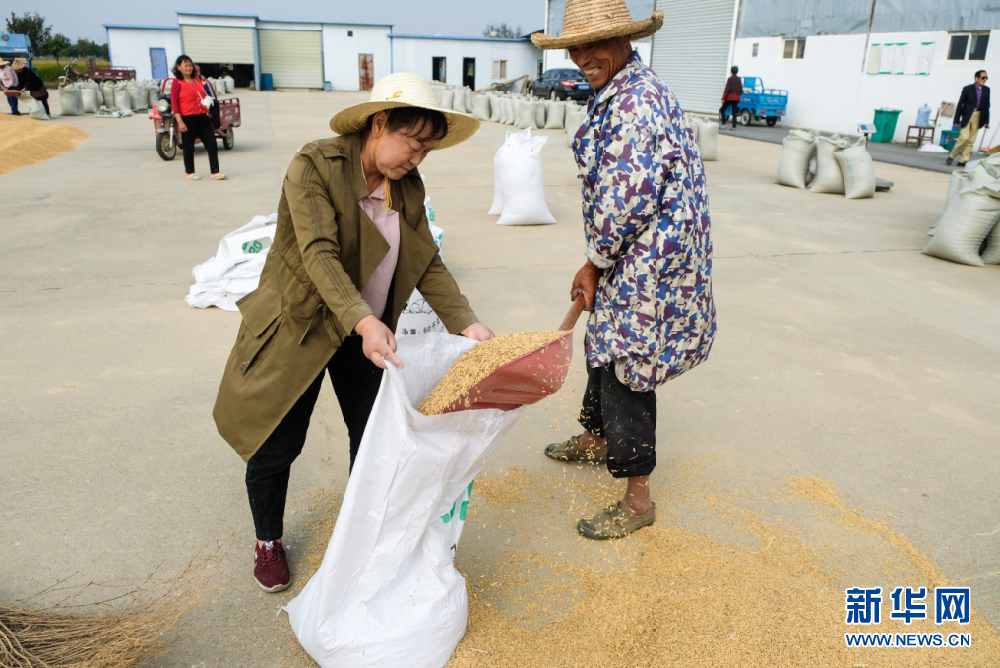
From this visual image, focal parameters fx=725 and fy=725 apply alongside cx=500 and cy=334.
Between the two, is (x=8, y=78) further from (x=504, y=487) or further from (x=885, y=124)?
(x=885, y=124)

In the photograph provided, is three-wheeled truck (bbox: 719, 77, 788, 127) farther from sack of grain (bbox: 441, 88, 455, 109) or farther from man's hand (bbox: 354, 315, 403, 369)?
man's hand (bbox: 354, 315, 403, 369)

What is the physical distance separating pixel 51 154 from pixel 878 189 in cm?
1228

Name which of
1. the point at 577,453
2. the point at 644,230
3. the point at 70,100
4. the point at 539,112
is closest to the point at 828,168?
the point at 577,453

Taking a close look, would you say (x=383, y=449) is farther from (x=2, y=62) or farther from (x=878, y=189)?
(x=2, y=62)

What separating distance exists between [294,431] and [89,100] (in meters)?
21.7

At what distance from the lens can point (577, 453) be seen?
2994 mm

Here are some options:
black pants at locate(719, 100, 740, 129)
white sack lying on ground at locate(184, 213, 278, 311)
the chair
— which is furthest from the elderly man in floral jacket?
black pants at locate(719, 100, 740, 129)

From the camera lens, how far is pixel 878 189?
9.22m

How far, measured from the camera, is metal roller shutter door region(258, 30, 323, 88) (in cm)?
4025

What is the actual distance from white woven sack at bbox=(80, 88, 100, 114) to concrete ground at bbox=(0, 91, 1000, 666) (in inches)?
585

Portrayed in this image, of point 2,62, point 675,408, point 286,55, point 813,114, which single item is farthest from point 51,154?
point 286,55

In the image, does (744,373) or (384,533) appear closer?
(384,533)

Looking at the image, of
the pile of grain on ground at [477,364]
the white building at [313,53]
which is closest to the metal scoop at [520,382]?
the pile of grain on ground at [477,364]

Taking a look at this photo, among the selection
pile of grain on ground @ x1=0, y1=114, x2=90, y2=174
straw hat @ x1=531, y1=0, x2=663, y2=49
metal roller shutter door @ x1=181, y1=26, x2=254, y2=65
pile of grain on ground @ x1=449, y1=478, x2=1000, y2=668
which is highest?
metal roller shutter door @ x1=181, y1=26, x2=254, y2=65
